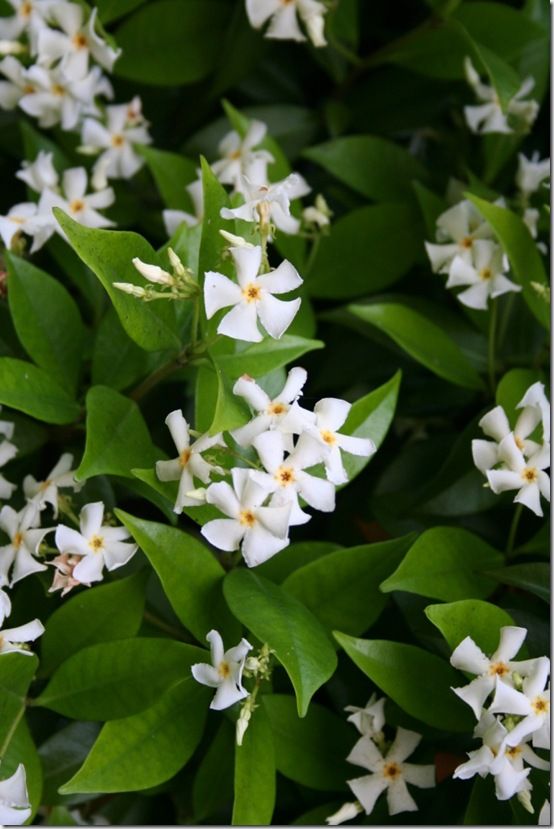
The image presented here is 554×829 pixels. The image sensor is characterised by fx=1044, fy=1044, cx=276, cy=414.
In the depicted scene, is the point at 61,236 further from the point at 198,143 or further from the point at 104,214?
the point at 198,143

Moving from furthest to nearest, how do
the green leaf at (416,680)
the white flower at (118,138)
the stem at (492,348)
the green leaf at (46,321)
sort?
the white flower at (118,138) → the stem at (492,348) → the green leaf at (46,321) → the green leaf at (416,680)

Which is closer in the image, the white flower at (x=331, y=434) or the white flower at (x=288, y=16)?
the white flower at (x=331, y=434)

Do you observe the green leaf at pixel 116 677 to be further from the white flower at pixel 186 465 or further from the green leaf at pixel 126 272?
the green leaf at pixel 126 272

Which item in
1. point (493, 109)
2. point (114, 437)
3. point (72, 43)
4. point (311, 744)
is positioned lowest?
point (311, 744)

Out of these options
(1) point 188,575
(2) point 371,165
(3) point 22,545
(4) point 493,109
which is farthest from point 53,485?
(4) point 493,109

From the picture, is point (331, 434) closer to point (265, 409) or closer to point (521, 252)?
point (265, 409)

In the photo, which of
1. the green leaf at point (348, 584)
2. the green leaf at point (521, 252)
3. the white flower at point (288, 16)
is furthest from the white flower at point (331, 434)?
the white flower at point (288, 16)
